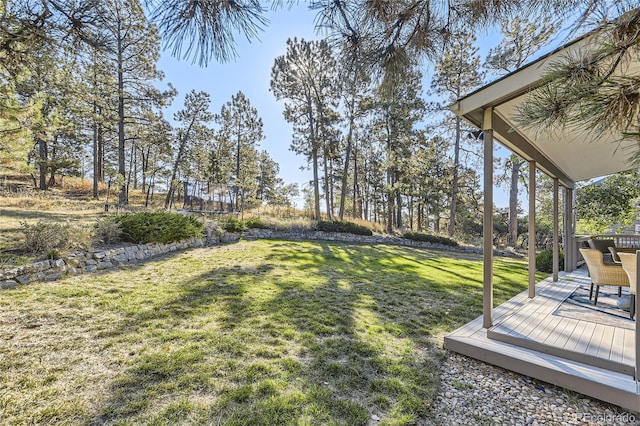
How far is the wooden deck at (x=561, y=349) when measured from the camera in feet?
6.77

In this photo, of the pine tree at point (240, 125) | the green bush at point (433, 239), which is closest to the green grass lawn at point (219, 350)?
the green bush at point (433, 239)

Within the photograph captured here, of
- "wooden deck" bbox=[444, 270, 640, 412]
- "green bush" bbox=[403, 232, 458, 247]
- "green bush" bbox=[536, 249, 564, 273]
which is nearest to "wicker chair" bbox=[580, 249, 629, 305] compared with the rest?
"wooden deck" bbox=[444, 270, 640, 412]

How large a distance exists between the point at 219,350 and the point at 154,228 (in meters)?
5.66

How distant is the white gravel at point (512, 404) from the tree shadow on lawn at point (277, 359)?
17cm

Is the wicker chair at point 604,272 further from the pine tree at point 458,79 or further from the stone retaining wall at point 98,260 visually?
the pine tree at point 458,79

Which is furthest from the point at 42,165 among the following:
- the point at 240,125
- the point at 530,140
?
the point at 530,140

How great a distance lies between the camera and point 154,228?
23.1 ft

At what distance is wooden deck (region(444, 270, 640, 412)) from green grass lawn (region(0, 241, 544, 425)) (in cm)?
46

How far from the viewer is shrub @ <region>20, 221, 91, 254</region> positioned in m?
4.63

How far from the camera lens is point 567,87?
1.67m

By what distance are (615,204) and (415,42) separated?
10401 mm

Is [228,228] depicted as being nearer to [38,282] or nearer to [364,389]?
[38,282]

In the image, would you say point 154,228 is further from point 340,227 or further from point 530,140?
point 340,227

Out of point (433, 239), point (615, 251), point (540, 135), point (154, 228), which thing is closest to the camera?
point (540, 135)
